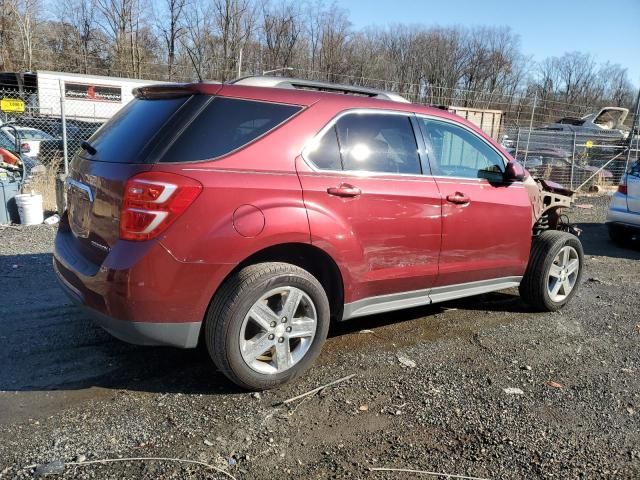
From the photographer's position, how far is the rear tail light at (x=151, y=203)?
2836mm

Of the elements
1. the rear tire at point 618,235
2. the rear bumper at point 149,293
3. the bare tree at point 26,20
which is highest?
the bare tree at point 26,20

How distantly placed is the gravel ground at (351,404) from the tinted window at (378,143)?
1382mm

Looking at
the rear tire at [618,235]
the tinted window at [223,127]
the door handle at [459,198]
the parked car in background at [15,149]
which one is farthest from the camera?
the parked car in background at [15,149]

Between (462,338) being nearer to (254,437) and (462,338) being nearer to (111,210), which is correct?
(254,437)

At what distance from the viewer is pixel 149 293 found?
9.39 ft

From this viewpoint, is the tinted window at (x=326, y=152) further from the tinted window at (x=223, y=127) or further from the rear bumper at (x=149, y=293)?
the rear bumper at (x=149, y=293)

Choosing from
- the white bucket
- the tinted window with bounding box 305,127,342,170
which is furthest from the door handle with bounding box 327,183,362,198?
the white bucket

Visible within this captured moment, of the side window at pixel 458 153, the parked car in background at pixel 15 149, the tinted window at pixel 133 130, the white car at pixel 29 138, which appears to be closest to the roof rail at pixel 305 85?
the side window at pixel 458 153

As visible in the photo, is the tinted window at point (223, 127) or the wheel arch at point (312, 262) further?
the wheel arch at point (312, 262)

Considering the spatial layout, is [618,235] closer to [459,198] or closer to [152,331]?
[459,198]

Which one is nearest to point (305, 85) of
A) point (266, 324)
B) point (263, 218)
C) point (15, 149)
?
point (263, 218)

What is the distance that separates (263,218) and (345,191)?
0.63 meters

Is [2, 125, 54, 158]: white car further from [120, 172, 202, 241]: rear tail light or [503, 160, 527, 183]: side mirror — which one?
[503, 160, 527, 183]: side mirror

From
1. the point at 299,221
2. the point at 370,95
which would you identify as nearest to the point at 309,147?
the point at 299,221
